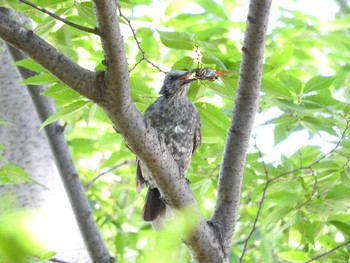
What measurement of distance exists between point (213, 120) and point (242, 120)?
9.3 inches

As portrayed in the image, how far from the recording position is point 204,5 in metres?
3.48

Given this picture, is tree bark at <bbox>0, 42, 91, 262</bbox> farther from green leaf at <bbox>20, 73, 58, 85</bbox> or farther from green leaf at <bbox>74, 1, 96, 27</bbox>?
green leaf at <bbox>74, 1, 96, 27</bbox>

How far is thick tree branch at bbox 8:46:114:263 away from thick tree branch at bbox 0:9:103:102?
1144 mm

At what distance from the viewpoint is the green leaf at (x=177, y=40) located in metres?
1.78

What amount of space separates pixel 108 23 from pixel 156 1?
7.96 ft

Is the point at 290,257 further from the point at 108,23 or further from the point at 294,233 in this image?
the point at 108,23

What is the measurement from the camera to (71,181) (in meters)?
2.69

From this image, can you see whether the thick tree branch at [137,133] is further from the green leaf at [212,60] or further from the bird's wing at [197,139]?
the bird's wing at [197,139]

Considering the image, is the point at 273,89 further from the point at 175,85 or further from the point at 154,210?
the point at 154,210

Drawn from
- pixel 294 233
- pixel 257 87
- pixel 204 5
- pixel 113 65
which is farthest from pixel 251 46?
pixel 204 5

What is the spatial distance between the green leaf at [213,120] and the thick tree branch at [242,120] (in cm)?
14

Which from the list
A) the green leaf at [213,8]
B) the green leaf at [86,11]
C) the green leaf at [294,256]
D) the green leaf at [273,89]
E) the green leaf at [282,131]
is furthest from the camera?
the green leaf at [213,8]

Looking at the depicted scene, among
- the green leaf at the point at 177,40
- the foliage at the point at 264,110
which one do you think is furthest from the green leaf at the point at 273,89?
the green leaf at the point at 177,40

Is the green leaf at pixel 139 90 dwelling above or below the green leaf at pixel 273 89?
above
